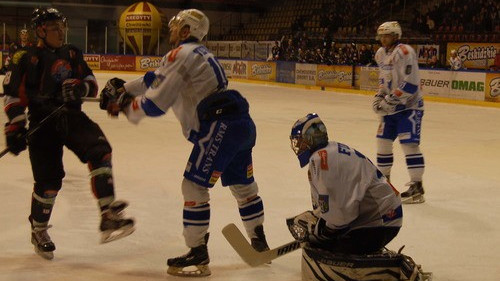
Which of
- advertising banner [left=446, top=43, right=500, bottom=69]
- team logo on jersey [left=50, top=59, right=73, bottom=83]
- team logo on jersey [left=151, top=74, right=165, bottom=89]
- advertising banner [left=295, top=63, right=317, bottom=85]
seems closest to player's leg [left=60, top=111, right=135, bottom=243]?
team logo on jersey [left=50, top=59, right=73, bottom=83]

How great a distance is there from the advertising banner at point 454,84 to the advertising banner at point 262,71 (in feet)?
17.7

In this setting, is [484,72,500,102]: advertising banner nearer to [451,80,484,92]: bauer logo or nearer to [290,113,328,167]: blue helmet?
[451,80,484,92]: bauer logo

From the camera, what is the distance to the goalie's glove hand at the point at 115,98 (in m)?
3.75

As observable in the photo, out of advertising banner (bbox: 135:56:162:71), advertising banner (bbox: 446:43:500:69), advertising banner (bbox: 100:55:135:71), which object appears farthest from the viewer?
advertising banner (bbox: 100:55:135:71)

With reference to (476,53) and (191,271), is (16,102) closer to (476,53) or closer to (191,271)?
(191,271)

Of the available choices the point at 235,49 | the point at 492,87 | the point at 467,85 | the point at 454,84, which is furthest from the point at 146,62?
the point at 492,87

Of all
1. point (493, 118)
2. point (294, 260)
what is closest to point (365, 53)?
point (493, 118)

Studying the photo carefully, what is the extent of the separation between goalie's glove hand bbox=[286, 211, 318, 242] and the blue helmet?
364 mm

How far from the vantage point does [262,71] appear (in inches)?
802

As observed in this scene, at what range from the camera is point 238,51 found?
23.0m

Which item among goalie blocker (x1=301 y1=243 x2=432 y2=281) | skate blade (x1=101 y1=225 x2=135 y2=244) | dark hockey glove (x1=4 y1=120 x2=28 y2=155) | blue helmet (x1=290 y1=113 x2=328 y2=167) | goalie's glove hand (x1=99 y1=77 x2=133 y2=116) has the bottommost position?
goalie blocker (x1=301 y1=243 x2=432 y2=281)

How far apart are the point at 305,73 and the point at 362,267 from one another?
1582 cm

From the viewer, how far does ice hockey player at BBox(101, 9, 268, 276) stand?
357cm

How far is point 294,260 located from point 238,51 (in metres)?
19.3
